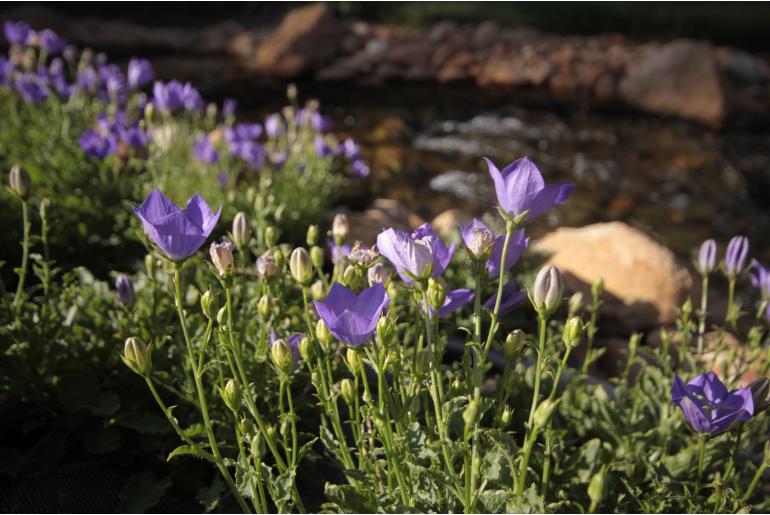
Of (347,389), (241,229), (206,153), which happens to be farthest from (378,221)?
(347,389)

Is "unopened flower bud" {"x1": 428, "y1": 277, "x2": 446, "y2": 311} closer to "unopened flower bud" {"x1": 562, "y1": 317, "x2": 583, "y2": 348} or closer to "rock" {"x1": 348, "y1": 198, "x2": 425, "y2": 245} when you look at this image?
"unopened flower bud" {"x1": 562, "y1": 317, "x2": 583, "y2": 348}

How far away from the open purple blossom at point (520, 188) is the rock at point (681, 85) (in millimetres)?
6595

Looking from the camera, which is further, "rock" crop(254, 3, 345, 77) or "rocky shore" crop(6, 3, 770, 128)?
"rock" crop(254, 3, 345, 77)

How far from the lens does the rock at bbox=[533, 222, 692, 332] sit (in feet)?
9.39

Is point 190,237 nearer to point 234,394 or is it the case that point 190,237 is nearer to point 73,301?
point 234,394

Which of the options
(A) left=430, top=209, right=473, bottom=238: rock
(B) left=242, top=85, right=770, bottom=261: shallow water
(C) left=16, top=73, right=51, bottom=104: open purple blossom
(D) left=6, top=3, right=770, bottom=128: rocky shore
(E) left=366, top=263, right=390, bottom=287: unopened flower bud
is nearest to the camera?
(E) left=366, top=263, right=390, bottom=287: unopened flower bud

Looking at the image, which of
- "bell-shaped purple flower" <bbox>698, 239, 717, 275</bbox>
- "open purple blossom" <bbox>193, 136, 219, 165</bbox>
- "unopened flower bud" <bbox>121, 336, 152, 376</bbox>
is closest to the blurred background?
"open purple blossom" <bbox>193, 136, 219, 165</bbox>

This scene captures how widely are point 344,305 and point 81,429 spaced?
116cm

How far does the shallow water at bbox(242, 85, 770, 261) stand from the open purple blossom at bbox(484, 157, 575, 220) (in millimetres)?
3341

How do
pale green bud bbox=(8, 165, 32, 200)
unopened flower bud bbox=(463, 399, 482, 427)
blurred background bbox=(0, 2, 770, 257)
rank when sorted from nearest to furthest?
unopened flower bud bbox=(463, 399, 482, 427), pale green bud bbox=(8, 165, 32, 200), blurred background bbox=(0, 2, 770, 257)

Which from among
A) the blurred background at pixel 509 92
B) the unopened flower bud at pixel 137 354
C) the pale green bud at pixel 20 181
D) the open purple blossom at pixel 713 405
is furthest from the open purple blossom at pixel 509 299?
the blurred background at pixel 509 92

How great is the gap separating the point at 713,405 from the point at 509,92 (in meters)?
7.18

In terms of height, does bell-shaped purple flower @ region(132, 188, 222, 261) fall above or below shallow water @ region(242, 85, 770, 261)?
above

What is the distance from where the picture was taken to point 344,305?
1.14 meters
